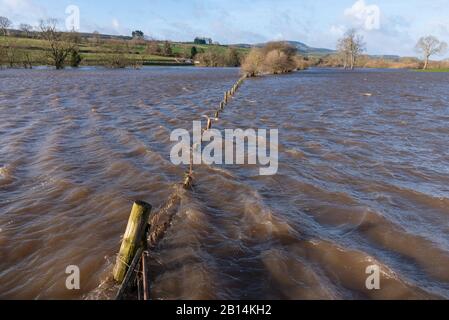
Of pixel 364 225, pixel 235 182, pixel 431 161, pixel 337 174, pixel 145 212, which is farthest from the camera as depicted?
pixel 431 161

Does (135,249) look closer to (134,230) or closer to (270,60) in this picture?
(134,230)

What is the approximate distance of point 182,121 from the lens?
22.6 metres

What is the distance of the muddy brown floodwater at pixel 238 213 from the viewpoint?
23.4 ft

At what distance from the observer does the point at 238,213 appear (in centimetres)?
998

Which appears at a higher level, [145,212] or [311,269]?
[145,212]

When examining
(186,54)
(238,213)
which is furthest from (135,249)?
(186,54)

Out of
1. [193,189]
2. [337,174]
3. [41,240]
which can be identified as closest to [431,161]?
[337,174]

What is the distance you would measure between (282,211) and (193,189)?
9.86ft

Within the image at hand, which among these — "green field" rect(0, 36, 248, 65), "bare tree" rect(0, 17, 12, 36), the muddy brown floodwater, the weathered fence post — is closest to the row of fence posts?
the weathered fence post

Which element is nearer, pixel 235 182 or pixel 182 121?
pixel 235 182

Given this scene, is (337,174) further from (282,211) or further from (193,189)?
(193,189)

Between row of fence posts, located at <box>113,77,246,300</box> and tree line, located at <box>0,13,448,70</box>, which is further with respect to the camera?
tree line, located at <box>0,13,448,70</box>

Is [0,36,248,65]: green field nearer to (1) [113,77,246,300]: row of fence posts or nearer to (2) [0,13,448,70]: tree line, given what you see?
(2) [0,13,448,70]: tree line

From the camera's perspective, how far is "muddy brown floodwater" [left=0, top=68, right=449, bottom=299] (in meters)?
7.14
